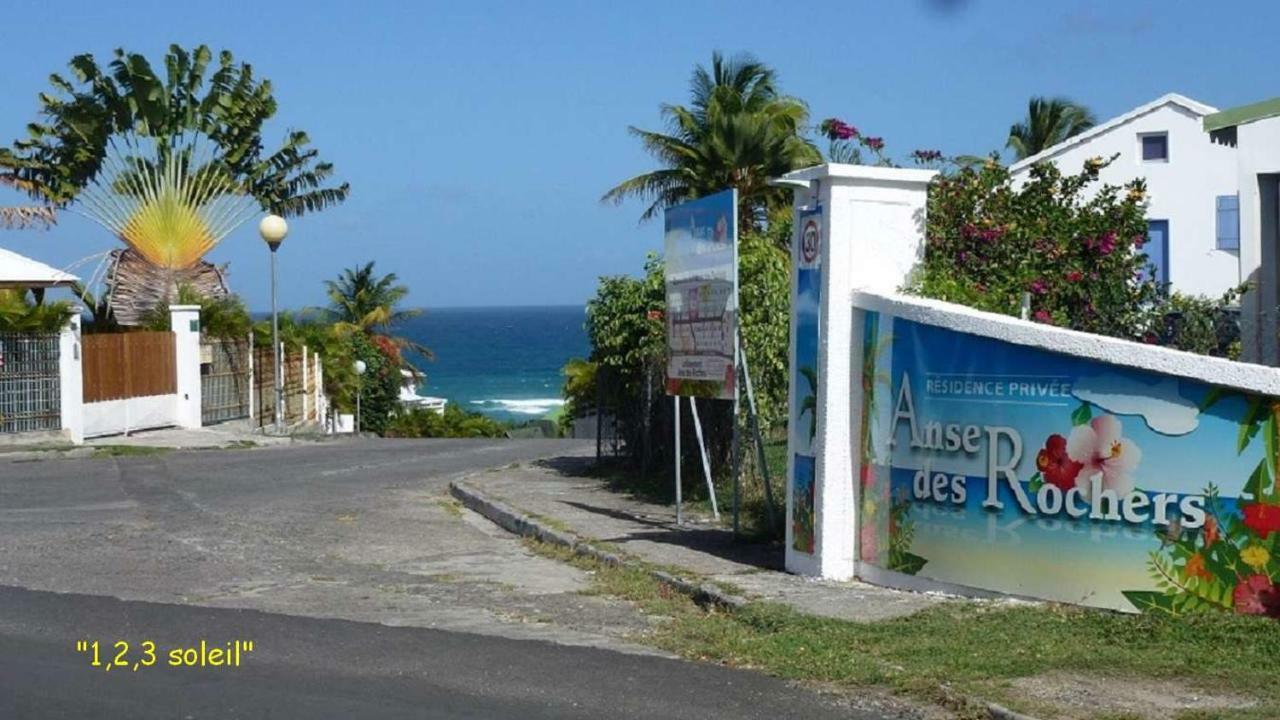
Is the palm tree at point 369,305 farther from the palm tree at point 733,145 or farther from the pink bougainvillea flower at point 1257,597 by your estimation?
the pink bougainvillea flower at point 1257,597

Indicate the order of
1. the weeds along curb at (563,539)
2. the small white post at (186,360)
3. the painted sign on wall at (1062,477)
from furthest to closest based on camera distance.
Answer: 1. the small white post at (186,360)
2. the weeds along curb at (563,539)
3. the painted sign on wall at (1062,477)

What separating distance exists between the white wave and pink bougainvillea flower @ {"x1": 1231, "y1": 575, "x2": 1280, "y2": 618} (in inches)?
3522

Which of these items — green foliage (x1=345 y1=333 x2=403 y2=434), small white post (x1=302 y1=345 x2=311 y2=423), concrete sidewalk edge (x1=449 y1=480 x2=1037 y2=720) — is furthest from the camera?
green foliage (x1=345 y1=333 x2=403 y2=434)

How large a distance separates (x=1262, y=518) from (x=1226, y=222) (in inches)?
1069

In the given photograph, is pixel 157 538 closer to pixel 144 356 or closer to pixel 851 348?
pixel 851 348

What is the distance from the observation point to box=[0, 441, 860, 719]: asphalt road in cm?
788

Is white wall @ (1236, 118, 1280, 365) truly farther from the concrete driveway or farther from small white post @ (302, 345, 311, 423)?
small white post @ (302, 345, 311, 423)

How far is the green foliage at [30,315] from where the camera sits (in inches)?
1008

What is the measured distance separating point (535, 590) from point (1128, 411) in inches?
185

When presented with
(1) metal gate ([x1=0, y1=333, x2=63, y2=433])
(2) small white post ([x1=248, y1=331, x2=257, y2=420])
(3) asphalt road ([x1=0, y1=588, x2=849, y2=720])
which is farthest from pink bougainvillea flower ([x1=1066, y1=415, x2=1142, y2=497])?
(2) small white post ([x1=248, y1=331, x2=257, y2=420])

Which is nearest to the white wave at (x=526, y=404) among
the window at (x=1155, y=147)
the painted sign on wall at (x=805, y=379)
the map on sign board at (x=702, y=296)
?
the window at (x=1155, y=147)

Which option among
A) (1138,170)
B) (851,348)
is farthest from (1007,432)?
(1138,170)

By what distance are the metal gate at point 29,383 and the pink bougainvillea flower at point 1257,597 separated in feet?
70.7

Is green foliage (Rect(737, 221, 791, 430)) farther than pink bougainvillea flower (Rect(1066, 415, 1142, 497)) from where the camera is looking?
Yes
